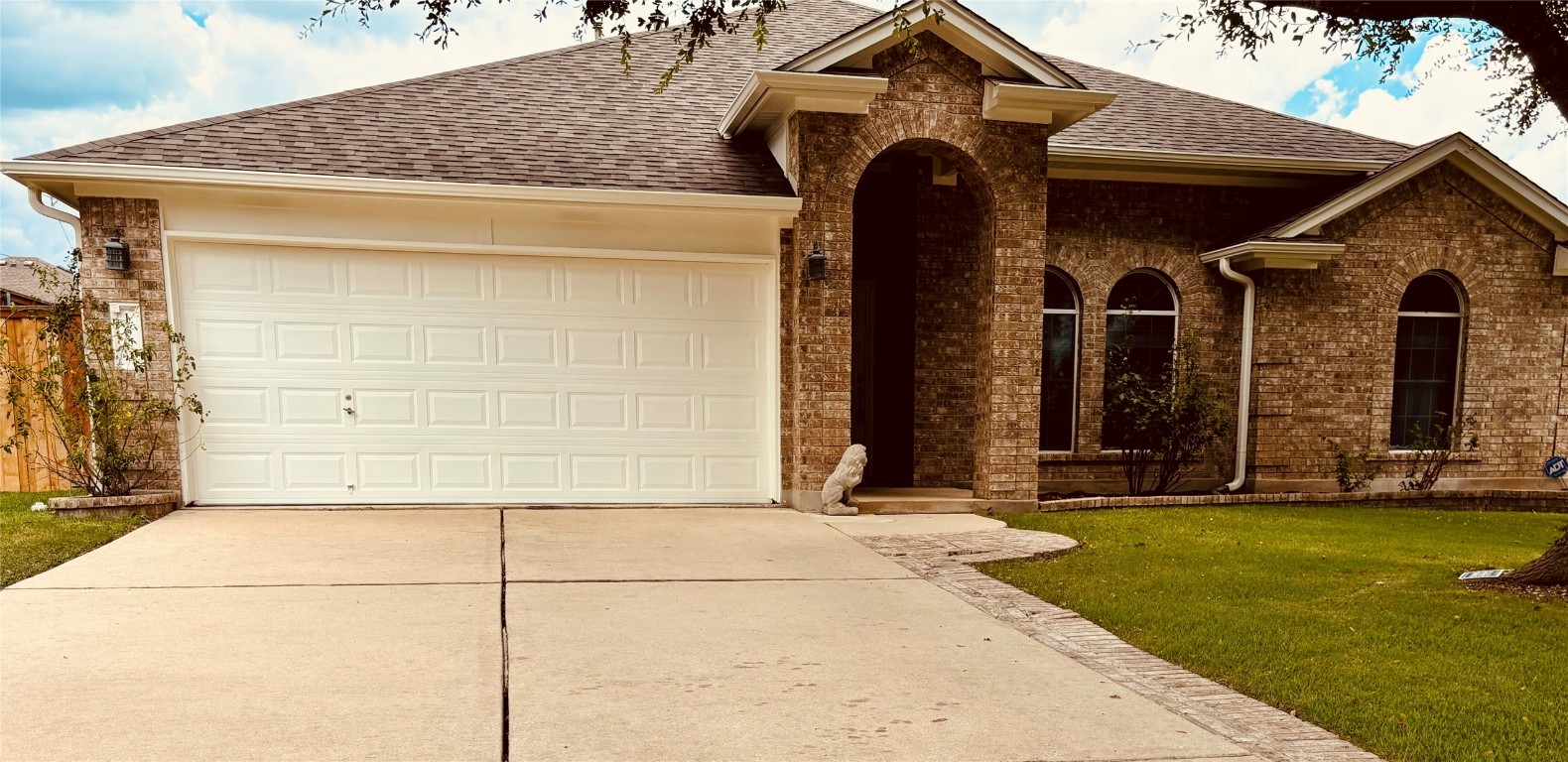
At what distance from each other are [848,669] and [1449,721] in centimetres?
253

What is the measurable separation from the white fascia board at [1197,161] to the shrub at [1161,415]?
7.13 feet

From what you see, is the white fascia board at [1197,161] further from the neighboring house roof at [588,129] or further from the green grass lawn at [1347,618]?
the green grass lawn at [1347,618]

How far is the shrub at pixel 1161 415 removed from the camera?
33.3 feet

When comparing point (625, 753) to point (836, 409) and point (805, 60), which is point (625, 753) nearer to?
point (836, 409)

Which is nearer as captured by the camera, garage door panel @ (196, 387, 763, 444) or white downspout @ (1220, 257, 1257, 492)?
garage door panel @ (196, 387, 763, 444)

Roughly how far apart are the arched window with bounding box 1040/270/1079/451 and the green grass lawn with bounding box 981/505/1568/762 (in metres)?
2.16

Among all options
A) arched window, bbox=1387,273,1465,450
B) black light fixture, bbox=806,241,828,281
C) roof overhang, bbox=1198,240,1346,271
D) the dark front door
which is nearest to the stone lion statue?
black light fixture, bbox=806,241,828,281

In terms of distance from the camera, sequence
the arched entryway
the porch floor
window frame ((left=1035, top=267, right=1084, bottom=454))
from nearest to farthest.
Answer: the porch floor
the arched entryway
window frame ((left=1035, top=267, right=1084, bottom=454))

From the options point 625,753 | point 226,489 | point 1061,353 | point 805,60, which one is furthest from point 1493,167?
point 226,489

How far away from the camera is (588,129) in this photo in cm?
934

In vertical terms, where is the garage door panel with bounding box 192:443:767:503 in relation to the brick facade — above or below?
below

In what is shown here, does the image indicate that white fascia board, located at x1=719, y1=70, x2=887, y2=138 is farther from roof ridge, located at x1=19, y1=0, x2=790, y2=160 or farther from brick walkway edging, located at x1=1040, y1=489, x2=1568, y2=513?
brick walkway edging, located at x1=1040, y1=489, x2=1568, y2=513

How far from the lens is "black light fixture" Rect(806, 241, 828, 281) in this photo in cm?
827

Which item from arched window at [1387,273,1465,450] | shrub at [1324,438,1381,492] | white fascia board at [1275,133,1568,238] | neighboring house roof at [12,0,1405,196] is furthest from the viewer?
arched window at [1387,273,1465,450]
